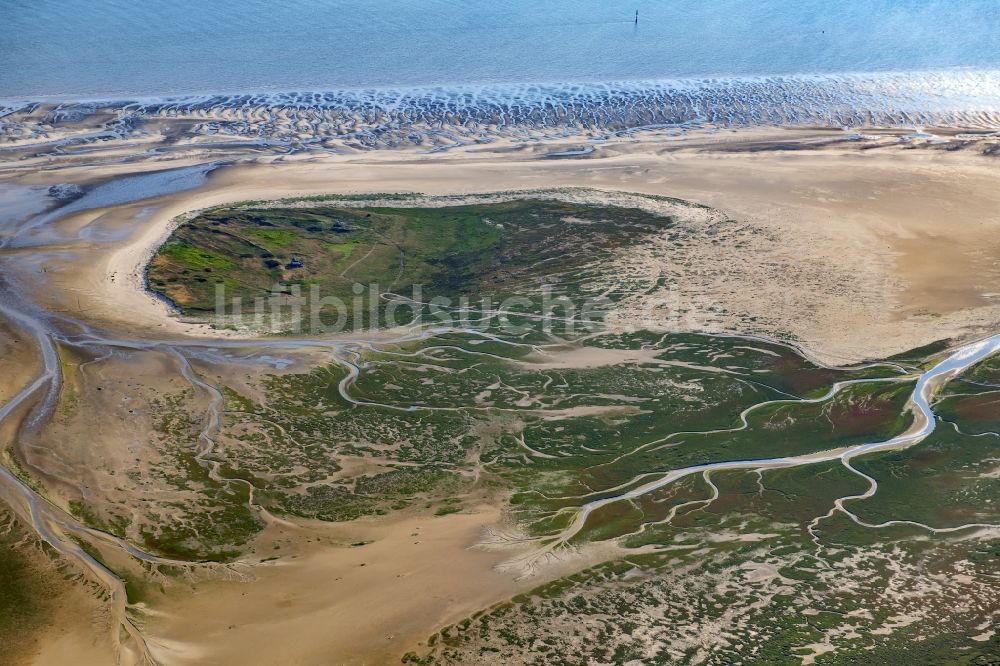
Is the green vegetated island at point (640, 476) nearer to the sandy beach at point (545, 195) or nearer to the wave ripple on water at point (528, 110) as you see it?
the sandy beach at point (545, 195)

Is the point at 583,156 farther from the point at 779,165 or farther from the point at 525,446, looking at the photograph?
the point at 525,446

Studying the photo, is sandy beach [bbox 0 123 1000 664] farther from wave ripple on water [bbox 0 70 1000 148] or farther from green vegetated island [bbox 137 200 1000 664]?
wave ripple on water [bbox 0 70 1000 148]

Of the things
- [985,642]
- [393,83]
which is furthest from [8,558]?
[393,83]

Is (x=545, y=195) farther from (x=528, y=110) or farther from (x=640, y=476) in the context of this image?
(x=640, y=476)

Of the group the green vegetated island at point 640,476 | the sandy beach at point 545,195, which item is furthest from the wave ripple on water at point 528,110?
the green vegetated island at point 640,476

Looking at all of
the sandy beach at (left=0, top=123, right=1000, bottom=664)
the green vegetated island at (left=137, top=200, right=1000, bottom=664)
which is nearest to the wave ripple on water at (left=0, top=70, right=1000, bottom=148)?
the sandy beach at (left=0, top=123, right=1000, bottom=664)

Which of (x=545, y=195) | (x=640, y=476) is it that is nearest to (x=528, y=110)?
(x=545, y=195)
